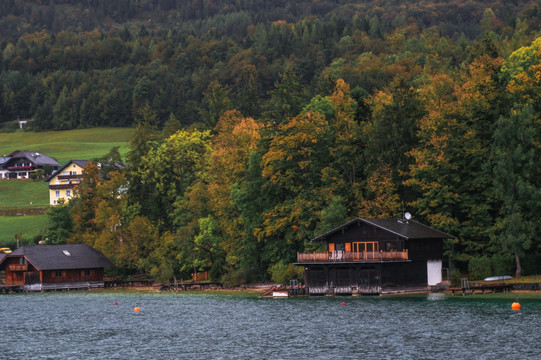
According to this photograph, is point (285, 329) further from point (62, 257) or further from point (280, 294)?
point (62, 257)

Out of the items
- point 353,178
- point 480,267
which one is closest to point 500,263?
point 480,267

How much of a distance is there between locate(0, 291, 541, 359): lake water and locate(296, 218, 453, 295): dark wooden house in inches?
135

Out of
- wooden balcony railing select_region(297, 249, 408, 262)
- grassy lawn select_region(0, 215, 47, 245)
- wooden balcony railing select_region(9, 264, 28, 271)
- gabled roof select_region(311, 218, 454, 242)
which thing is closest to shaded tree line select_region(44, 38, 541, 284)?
gabled roof select_region(311, 218, 454, 242)

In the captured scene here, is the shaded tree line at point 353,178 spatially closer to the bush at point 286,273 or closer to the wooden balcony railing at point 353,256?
the bush at point 286,273

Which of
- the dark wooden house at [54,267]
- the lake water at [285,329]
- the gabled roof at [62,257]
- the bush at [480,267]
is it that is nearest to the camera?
the lake water at [285,329]

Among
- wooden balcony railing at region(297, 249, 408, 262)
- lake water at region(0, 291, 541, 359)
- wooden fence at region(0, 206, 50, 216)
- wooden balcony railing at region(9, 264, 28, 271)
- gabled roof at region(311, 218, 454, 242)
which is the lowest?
lake water at region(0, 291, 541, 359)

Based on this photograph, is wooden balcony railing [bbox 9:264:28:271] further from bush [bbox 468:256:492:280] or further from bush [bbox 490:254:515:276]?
bush [bbox 490:254:515:276]

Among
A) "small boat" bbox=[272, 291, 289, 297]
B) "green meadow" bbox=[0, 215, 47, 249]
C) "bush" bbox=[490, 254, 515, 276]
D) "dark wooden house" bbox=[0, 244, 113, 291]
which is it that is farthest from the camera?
"green meadow" bbox=[0, 215, 47, 249]

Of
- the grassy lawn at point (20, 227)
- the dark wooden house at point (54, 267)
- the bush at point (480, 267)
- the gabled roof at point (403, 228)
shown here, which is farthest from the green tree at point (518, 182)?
the grassy lawn at point (20, 227)

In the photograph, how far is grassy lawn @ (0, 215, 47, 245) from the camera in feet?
508

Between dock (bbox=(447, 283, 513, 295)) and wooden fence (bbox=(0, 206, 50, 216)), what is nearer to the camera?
dock (bbox=(447, 283, 513, 295))

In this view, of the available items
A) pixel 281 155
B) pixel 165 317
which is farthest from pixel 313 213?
pixel 165 317

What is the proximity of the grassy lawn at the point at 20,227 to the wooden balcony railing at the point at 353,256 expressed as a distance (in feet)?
251

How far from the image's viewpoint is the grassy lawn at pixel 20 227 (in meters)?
155
